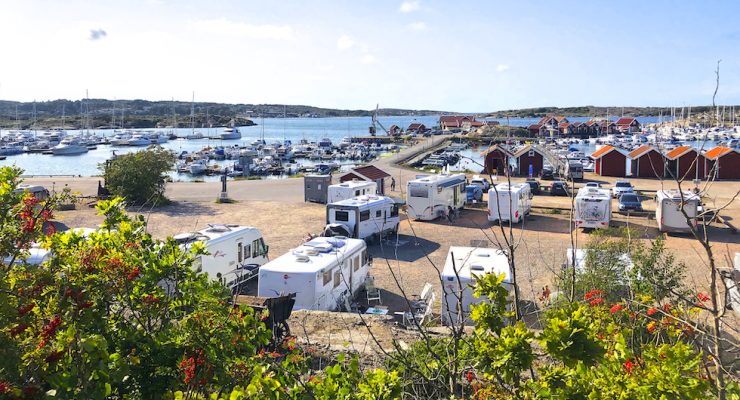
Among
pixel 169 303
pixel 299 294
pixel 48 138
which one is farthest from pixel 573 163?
pixel 48 138

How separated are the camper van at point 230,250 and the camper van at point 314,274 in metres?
1.41

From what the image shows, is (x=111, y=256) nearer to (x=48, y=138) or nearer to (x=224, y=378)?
(x=224, y=378)

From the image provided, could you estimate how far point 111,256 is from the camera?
4.18 metres

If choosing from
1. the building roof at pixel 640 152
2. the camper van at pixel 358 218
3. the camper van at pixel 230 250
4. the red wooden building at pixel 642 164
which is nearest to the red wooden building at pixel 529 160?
the building roof at pixel 640 152

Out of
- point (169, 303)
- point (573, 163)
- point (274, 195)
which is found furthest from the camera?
point (573, 163)

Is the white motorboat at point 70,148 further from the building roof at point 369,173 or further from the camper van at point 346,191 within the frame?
the camper van at point 346,191

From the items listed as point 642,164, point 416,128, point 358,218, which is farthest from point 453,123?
point 358,218

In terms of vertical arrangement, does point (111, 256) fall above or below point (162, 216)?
above

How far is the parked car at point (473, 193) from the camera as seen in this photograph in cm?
2989

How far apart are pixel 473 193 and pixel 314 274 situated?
1964 cm

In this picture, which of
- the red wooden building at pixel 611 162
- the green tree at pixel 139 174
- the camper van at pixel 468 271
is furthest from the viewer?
the red wooden building at pixel 611 162

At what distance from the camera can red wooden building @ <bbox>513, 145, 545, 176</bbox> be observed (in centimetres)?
4200

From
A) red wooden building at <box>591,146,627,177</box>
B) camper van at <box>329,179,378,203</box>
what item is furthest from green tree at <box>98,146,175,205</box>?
red wooden building at <box>591,146,627,177</box>

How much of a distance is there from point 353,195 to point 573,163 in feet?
80.6
